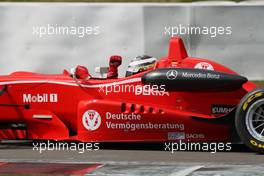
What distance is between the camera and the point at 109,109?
9.91 meters

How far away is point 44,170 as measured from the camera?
8492mm

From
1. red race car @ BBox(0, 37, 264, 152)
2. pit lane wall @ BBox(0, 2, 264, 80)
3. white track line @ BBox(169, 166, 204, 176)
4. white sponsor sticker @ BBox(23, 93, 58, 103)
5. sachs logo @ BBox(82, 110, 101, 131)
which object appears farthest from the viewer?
pit lane wall @ BBox(0, 2, 264, 80)

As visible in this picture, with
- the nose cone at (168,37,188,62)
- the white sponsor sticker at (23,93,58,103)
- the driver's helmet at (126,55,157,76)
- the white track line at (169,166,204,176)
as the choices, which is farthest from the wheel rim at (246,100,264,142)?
the white sponsor sticker at (23,93,58,103)

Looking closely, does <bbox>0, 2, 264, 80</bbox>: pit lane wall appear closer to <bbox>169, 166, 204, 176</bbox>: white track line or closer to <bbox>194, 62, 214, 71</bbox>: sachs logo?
<bbox>194, 62, 214, 71</bbox>: sachs logo

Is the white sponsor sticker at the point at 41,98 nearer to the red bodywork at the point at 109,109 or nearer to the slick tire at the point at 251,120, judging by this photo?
the red bodywork at the point at 109,109

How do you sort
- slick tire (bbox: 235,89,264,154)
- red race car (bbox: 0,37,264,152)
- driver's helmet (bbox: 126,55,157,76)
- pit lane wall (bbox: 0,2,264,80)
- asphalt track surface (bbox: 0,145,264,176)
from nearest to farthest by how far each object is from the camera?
asphalt track surface (bbox: 0,145,264,176)
slick tire (bbox: 235,89,264,154)
red race car (bbox: 0,37,264,152)
driver's helmet (bbox: 126,55,157,76)
pit lane wall (bbox: 0,2,264,80)

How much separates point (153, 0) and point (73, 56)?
2.80 meters

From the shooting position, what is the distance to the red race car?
968 centimetres

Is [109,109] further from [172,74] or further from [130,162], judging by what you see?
[130,162]

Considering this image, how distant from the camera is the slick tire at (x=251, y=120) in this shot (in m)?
9.37

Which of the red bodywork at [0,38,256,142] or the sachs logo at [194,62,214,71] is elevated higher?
the sachs logo at [194,62,214,71]

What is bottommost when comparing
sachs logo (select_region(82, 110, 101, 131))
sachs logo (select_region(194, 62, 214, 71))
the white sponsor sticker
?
sachs logo (select_region(82, 110, 101, 131))

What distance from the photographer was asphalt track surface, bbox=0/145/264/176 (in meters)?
8.35

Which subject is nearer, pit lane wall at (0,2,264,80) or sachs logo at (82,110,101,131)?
sachs logo at (82,110,101,131)
